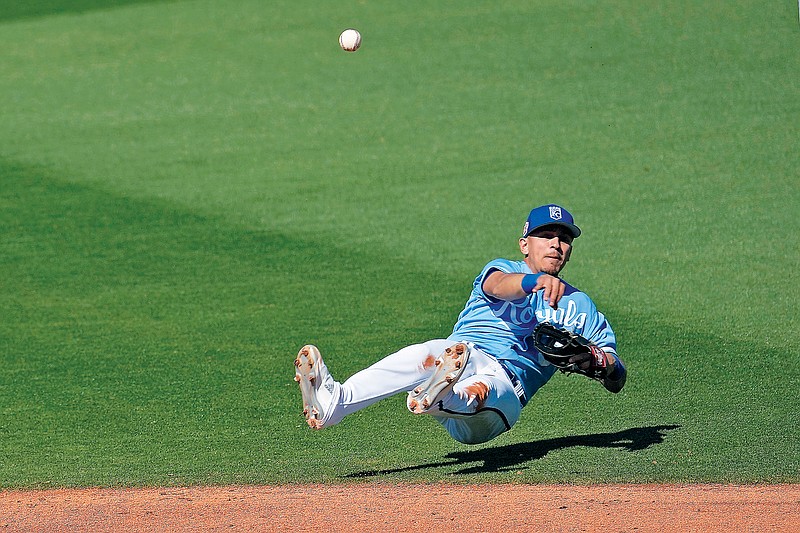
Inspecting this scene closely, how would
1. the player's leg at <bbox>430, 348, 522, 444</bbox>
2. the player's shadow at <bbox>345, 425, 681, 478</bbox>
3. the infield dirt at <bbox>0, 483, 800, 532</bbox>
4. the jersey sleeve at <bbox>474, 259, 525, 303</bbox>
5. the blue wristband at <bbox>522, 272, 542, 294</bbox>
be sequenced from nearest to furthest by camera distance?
the infield dirt at <bbox>0, 483, 800, 532</bbox> < the blue wristband at <bbox>522, 272, 542, 294</bbox> < the player's leg at <bbox>430, 348, 522, 444</bbox> < the jersey sleeve at <bbox>474, 259, 525, 303</bbox> < the player's shadow at <bbox>345, 425, 681, 478</bbox>

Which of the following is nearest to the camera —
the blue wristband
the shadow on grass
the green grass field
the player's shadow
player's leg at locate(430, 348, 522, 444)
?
the blue wristband

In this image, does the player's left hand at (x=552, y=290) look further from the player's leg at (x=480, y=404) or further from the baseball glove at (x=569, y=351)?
the player's leg at (x=480, y=404)

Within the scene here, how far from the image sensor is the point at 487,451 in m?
6.91

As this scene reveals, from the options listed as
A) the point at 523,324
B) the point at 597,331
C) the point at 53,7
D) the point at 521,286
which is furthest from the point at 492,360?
the point at 53,7

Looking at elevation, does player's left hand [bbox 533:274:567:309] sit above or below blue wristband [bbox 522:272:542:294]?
below

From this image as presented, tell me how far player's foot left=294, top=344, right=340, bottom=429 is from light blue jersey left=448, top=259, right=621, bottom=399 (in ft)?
3.24

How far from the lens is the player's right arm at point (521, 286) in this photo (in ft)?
18.0

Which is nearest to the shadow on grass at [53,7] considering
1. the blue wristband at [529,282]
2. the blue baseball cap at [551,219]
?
the blue baseball cap at [551,219]

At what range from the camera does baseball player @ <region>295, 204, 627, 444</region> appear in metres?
5.69

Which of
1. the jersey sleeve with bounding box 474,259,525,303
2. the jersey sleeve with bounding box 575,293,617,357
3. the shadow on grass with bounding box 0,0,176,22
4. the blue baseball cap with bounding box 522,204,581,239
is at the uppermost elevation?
the shadow on grass with bounding box 0,0,176,22

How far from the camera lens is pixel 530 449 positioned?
6.86m

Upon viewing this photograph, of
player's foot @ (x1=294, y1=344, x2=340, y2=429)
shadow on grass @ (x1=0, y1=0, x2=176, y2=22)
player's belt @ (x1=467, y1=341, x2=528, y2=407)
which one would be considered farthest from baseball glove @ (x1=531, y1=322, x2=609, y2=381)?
shadow on grass @ (x1=0, y1=0, x2=176, y2=22)

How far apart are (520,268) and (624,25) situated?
1313 centimetres

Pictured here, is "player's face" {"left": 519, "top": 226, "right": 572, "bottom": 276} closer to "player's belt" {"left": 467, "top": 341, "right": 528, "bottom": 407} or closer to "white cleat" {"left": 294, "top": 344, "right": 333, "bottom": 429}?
"player's belt" {"left": 467, "top": 341, "right": 528, "bottom": 407}
